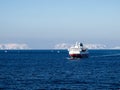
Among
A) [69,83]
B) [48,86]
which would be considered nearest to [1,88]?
[48,86]

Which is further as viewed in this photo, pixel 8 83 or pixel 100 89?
pixel 8 83

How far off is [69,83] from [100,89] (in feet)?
36.3

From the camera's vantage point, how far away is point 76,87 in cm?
8206

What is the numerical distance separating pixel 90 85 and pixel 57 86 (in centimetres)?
636

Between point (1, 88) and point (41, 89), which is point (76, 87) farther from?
point (1, 88)

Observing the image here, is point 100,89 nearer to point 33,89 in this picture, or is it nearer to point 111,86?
point 111,86

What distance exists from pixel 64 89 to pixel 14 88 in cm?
881

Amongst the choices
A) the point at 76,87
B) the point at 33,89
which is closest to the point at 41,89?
the point at 33,89

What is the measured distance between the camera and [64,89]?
79125mm

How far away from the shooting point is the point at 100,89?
261 feet

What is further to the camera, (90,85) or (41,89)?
(90,85)

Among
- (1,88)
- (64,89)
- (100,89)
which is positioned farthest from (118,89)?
(1,88)

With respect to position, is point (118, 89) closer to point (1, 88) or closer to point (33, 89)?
point (33, 89)

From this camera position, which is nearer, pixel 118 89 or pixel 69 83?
pixel 118 89
